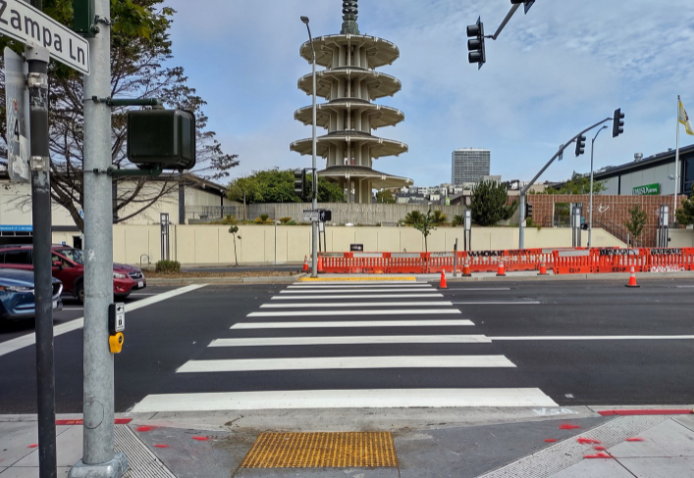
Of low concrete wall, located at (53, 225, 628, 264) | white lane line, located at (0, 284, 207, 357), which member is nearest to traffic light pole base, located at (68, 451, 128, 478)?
white lane line, located at (0, 284, 207, 357)

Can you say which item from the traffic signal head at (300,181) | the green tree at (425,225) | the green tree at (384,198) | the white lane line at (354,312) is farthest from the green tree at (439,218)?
the green tree at (384,198)

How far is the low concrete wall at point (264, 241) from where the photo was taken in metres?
33.2

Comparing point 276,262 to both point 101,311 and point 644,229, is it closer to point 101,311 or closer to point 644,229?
point 101,311

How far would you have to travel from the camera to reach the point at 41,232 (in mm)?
3146

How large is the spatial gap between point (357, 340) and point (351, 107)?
37.4 m

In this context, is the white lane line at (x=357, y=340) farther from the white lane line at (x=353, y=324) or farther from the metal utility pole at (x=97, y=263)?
the metal utility pole at (x=97, y=263)

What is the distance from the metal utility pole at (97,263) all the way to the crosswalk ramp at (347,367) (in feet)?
7.06

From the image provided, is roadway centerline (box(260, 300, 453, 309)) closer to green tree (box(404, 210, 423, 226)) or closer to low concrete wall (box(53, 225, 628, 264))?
low concrete wall (box(53, 225, 628, 264))

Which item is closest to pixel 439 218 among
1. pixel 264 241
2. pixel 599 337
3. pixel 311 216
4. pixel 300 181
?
pixel 264 241

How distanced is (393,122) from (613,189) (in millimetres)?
42966

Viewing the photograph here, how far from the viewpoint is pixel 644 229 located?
45.9 metres

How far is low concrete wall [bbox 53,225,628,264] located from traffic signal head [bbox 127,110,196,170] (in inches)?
1205

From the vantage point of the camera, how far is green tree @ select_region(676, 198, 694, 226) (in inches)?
1656

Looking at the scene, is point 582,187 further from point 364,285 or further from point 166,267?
point 166,267
